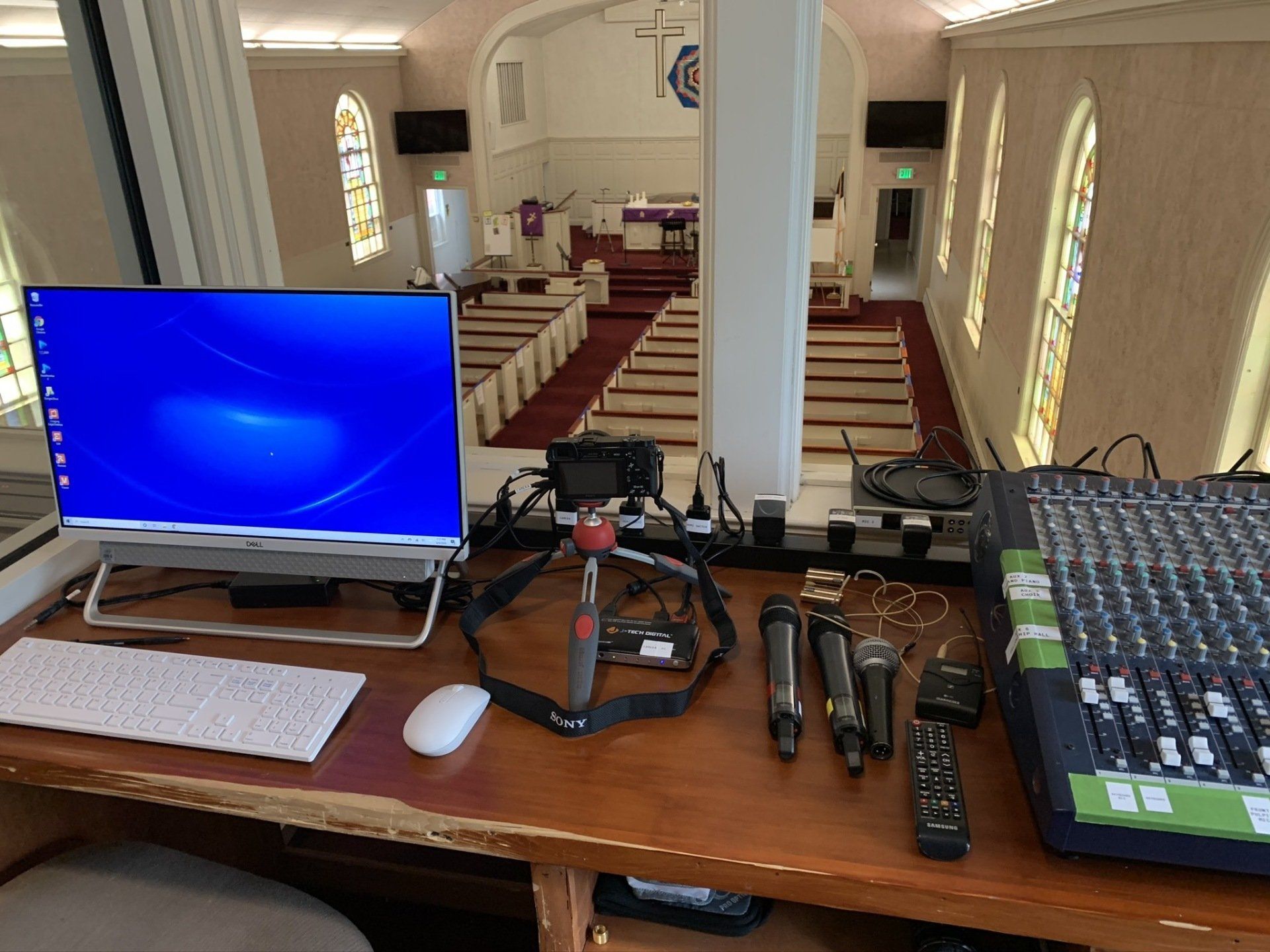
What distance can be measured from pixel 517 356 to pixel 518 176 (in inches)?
303

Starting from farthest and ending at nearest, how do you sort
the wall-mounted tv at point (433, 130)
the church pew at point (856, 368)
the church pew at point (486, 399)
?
the wall-mounted tv at point (433, 130) → the church pew at point (856, 368) → the church pew at point (486, 399)

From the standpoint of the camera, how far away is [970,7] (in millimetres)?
7668

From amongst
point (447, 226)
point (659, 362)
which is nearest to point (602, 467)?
point (659, 362)

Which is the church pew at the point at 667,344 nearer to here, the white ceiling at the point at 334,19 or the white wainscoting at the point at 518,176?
the white ceiling at the point at 334,19

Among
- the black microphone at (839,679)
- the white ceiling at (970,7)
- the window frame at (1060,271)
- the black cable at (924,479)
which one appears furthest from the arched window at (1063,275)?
the black microphone at (839,679)

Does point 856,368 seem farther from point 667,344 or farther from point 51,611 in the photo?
point 51,611

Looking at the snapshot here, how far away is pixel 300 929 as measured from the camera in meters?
1.18

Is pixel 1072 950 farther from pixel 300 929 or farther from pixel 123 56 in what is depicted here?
pixel 123 56

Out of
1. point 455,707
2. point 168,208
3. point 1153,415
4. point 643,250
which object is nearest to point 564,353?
point 643,250

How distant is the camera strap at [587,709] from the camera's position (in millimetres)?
1168

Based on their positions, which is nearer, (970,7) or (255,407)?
(255,407)

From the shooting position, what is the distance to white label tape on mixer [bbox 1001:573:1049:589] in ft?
3.71

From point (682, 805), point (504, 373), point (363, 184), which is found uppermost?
point (363, 184)

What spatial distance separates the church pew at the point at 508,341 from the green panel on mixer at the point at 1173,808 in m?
7.06
